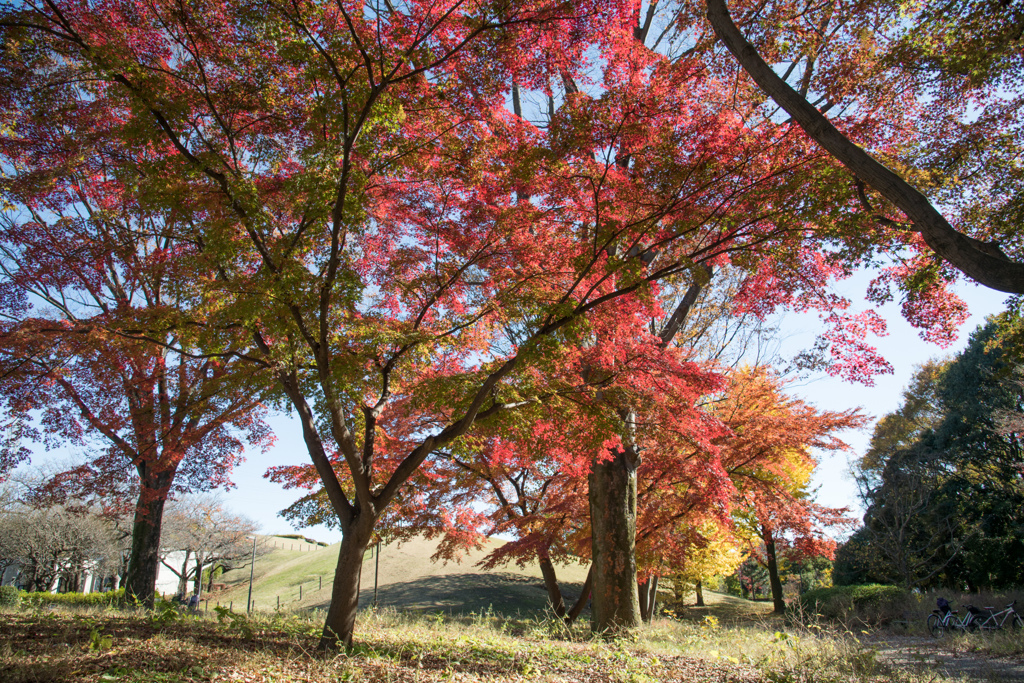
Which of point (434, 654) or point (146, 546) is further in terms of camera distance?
point (146, 546)

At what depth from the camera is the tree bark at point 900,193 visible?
14.4 feet

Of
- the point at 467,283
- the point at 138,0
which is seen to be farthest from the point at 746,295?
the point at 138,0

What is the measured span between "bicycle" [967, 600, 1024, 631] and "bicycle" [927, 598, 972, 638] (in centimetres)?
22

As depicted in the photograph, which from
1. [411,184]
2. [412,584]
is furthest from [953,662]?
[412,584]

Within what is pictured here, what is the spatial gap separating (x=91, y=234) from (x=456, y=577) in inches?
849

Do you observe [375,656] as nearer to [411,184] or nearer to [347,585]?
[347,585]

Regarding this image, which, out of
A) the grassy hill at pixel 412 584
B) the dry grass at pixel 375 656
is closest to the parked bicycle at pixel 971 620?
the dry grass at pixel 375 656

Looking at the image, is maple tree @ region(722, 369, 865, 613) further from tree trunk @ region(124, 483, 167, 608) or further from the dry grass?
tree trunk @ region(124, 483, 167, 608)

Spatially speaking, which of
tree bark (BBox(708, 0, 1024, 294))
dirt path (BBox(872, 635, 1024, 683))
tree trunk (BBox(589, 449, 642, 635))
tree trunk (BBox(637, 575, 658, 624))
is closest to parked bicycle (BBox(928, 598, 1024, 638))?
dirt path (BBox(872, 635, 1024, 683))

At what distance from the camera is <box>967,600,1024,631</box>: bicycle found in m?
10.8

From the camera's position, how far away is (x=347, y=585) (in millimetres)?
6555

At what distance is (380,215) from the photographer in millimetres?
7676

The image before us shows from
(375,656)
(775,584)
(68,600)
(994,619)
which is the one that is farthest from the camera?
(775,584)

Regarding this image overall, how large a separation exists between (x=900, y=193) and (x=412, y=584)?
25.3 meters
